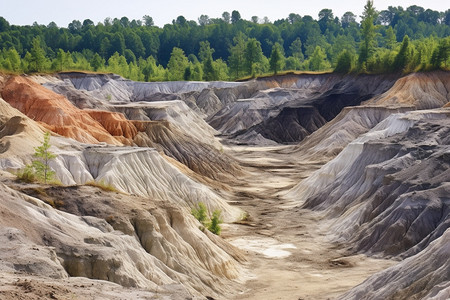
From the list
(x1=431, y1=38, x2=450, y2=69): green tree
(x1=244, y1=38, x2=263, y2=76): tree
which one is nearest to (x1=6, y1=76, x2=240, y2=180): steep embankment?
(x1=431, y1=38, x2=450, y2=69): green tree

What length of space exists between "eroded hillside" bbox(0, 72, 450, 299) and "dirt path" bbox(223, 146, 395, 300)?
17 cm

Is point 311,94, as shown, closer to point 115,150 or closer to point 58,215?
point 115,150

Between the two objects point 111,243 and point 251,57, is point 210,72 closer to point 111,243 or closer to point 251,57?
point 251,57

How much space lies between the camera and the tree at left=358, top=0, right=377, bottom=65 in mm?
155500

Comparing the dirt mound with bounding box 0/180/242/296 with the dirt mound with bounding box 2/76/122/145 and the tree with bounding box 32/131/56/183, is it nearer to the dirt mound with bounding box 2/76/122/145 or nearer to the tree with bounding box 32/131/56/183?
the tree with bounding box 32/131/56/183

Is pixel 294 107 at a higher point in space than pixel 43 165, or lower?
lower

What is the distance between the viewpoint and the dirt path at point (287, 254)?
39.2 m

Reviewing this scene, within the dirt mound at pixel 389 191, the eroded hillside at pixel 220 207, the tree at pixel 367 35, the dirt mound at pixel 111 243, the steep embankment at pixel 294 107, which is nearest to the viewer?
the dirt mound at pixel 111 243

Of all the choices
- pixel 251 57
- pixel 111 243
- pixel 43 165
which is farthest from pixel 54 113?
pixel 251 57

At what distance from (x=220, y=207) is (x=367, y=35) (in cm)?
11187

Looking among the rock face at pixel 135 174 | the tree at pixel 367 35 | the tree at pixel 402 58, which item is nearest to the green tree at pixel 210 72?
the tree at pixel 367 35

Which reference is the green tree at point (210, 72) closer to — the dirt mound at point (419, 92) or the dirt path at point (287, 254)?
the dirt mound at point (419, 92)

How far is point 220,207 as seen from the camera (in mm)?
62188

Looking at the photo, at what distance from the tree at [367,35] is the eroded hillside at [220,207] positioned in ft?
112
